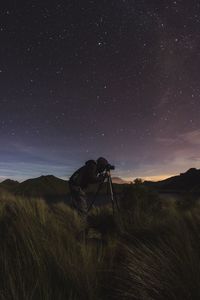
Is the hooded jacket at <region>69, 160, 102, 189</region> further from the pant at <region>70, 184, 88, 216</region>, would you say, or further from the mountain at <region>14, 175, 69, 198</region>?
the mountain at <region>14, 175, 69, 198</region>

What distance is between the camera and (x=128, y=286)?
266 cm

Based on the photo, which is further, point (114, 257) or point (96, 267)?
point (114, 257)

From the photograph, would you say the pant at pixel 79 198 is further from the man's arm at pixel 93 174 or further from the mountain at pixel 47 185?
the mountain at pixel 47 185

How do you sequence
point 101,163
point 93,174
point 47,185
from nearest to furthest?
point 93,174 → point 101,163 → point 47,185

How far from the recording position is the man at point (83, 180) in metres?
6.91

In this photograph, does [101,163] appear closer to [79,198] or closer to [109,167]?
[109,167]

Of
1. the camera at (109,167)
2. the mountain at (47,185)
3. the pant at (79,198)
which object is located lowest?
the pant at (79,198)

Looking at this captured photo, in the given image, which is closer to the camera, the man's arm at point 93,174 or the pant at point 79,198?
the man's arm at point 93,174

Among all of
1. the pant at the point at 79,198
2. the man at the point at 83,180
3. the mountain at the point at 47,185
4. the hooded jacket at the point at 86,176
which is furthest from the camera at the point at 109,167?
the mountain at the point at 47,185

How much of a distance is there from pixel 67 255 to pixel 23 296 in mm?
919

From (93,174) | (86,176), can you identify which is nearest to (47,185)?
(86,176)

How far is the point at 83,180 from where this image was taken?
7082mm

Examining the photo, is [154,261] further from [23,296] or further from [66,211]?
[66,211]

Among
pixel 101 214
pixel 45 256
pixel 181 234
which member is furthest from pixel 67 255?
pixel 101 214
